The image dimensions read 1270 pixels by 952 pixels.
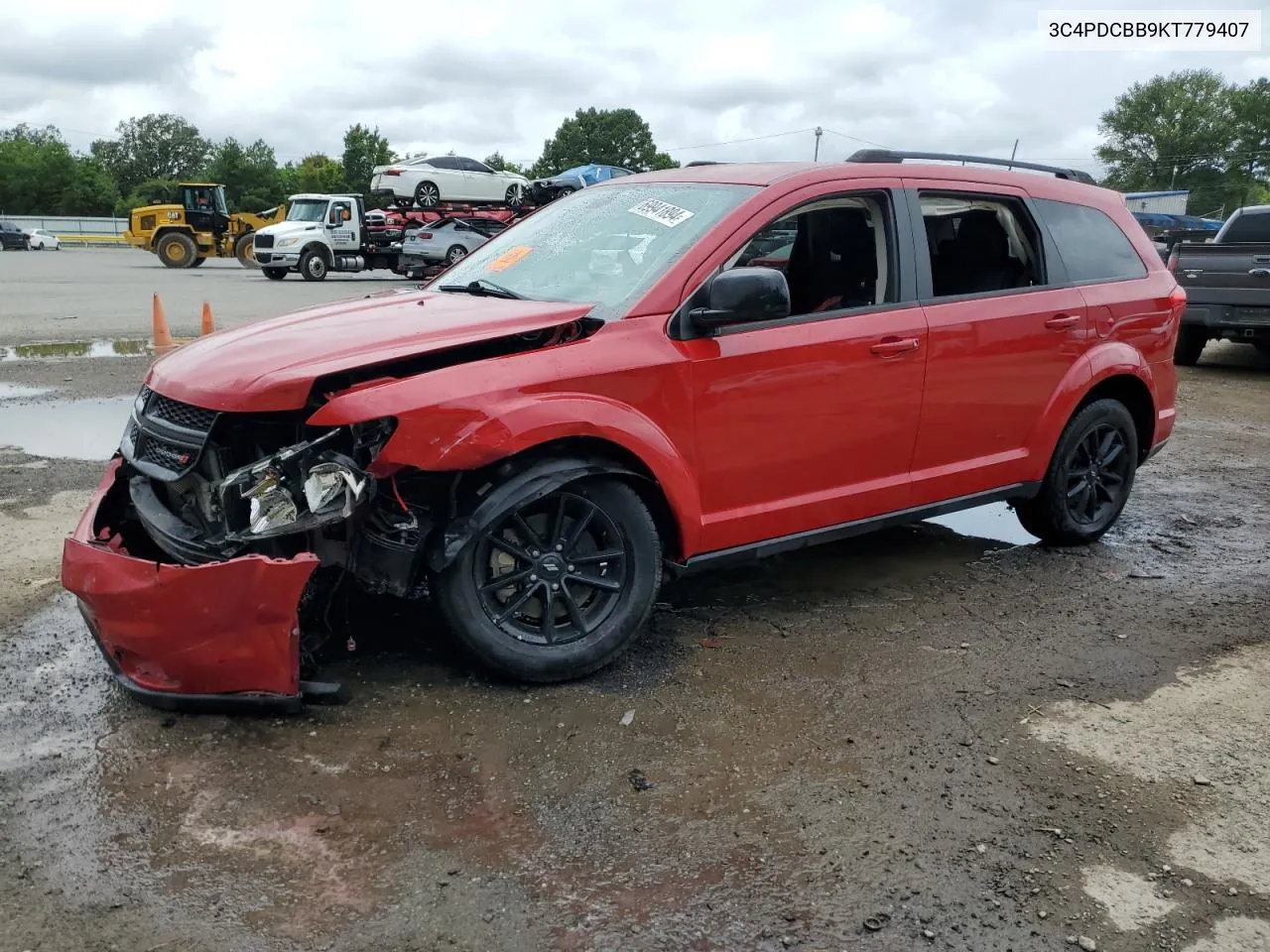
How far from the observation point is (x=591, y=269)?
4.16m

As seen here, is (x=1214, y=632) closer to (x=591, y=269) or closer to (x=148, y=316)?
(x=591, y=269)

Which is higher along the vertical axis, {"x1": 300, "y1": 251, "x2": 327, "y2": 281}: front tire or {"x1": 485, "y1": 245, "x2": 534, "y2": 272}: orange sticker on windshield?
{"x1": 485, "y1": 245, "x2": 534, "y2": 272}: orange sticker on windshield

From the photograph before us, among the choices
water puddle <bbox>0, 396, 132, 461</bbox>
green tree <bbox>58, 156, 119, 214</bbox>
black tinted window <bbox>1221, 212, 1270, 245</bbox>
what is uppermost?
green tree <bbox>58, 156, 119, 214</bbox>

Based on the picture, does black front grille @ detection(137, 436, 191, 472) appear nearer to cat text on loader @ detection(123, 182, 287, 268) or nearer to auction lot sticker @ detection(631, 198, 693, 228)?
auction lot sticker @ detection(631, 198, 693, 228)

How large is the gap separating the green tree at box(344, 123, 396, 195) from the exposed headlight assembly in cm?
8374

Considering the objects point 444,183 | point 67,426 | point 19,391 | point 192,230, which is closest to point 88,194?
point 192,230

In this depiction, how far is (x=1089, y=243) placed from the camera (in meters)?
5.28

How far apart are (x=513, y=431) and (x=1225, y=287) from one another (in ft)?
34.0

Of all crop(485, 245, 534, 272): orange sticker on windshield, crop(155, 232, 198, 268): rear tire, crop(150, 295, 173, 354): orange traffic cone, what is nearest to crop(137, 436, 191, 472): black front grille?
crop(485, 245, 534, 272): orange sticker on windshield

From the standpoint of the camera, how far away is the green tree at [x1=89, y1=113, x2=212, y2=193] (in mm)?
108625

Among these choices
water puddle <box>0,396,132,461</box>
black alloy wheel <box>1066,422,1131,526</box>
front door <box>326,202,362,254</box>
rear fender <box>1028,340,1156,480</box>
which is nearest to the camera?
rear fender <box>1028,340,1156,480</box>

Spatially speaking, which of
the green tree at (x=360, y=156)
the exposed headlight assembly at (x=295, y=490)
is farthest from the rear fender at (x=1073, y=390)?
the green tree at (x=360, y=156)

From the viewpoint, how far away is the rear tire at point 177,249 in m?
33.7

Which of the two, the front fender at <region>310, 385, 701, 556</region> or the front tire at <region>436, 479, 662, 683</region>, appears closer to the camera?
the front fender at <region>310, 385, 701, 556</region>
